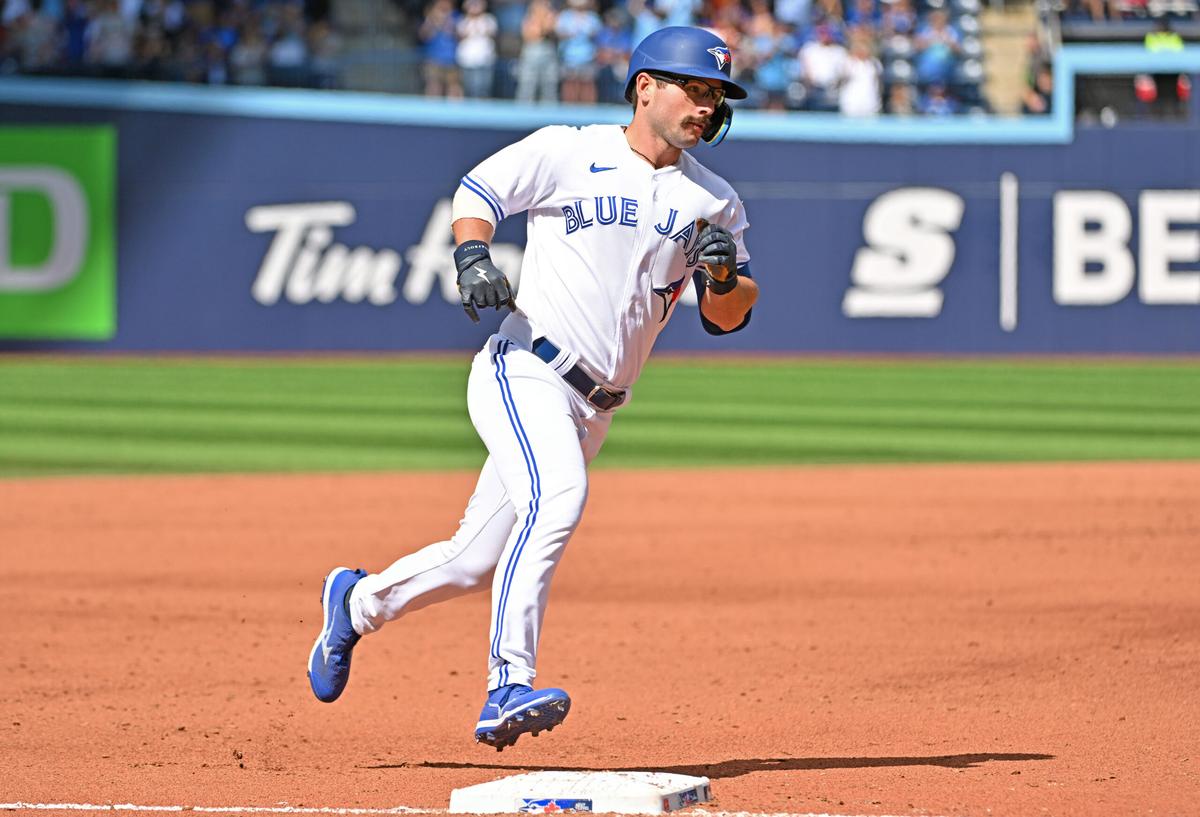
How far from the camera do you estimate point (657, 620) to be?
773cm

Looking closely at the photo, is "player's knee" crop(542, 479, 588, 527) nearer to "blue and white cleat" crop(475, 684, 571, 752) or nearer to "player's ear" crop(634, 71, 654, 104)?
"blue and white cleat" crop(475, 684, 571, 752)

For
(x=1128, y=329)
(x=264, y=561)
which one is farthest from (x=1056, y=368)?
(x=264, y=561)

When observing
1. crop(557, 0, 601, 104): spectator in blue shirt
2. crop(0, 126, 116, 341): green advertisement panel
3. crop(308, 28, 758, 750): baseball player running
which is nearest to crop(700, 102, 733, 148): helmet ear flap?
crop(308, 28, 758, 750): baseball player running

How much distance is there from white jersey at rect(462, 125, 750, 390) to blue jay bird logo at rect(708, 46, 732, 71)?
304 mm

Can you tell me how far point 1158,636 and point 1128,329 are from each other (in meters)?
13.9

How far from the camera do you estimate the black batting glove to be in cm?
479

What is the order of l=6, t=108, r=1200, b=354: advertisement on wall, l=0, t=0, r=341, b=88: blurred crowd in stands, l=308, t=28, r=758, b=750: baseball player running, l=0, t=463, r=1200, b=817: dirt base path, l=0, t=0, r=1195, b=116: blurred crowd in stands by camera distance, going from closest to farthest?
l=308, t=28, r=758, b=750: baseball player running < l=0, t=463, r=1200, b=817: dirt base path < l=6, t=108, r=1200, b=354: advertisement on wall < l=0, t=0, r=1195, b=116: blurred crowd in stands < l=0, t=0, r=341, b=88: blurred crowd in stands

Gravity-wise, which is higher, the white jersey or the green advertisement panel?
the green advertisement panel

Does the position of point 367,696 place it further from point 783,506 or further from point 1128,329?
point 1128,329

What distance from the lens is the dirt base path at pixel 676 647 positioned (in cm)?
492

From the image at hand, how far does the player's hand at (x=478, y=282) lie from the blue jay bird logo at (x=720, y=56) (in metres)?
0.81

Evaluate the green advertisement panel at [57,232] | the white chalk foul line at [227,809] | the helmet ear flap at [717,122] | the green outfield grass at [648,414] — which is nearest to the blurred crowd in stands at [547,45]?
the green advertisement panel at [57,232]

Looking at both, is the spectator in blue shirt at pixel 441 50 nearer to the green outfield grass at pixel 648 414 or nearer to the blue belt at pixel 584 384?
the green outfield grass at pixel 648 414

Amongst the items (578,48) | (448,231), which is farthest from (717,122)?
(578,48)
